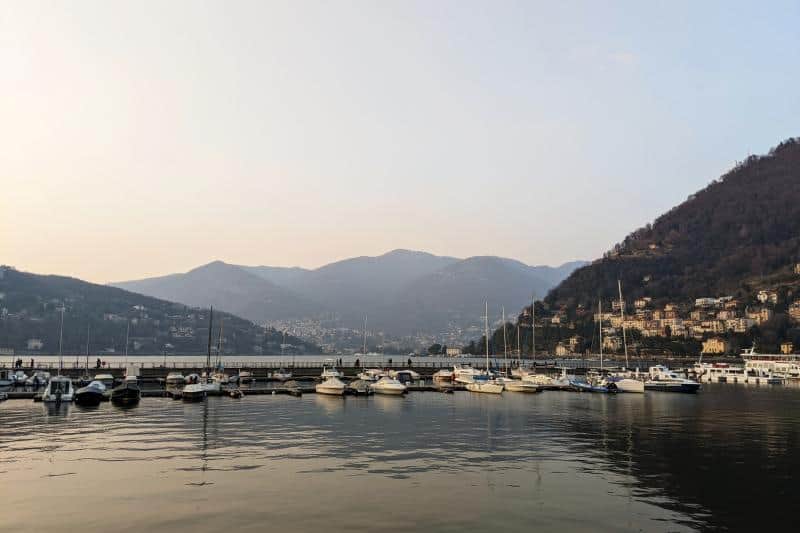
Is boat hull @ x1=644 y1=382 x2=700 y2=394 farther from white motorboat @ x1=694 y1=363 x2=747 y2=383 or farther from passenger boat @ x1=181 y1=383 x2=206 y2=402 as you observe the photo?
passenger boat @ x1=181 y1=383 x2=206 y2=402

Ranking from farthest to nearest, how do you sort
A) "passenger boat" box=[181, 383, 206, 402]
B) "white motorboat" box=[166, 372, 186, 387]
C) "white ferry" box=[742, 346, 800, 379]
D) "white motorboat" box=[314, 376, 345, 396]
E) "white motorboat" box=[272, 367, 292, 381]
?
Result: "white ferry" box=[742, 346, 800, 379] < "white motorboat" box=[272, 367, 292, 381] < "white motorboat" box=[166, 372, 186, 387] < "white motorboat" box=[314, 376, 345, 396] < "passenger boat" box=[181, 383, 206, 402]

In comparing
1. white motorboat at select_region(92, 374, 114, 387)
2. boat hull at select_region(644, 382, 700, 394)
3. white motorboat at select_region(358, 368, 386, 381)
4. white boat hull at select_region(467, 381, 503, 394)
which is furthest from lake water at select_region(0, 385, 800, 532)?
white motorboat at select_region(358, 368, 386, 381)

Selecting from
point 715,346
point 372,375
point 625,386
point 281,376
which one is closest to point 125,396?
point 281,376

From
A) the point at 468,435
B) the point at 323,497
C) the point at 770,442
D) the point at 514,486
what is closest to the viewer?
the point at 323,497

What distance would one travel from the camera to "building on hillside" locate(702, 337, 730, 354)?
18812 cm

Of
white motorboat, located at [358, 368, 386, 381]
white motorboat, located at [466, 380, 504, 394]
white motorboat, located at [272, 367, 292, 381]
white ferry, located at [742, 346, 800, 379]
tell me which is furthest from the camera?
white ferry, located at [742, 346, 800, 379]

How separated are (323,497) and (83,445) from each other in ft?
64.1

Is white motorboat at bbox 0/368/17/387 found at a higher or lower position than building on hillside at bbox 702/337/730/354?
lower

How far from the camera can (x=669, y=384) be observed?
87.5 meters

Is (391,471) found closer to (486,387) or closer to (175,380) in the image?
(486,387)

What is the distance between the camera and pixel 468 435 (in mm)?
40219

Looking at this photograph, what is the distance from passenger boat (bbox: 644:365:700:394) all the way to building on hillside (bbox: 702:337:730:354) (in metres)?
111

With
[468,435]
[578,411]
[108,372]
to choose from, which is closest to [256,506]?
[468,435]

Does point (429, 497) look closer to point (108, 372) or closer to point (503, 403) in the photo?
point (503, 403)
